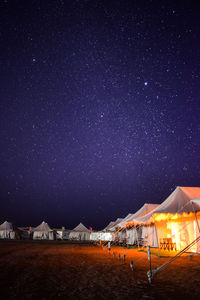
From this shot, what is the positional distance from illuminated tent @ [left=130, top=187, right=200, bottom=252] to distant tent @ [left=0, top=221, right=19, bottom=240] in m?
39.3

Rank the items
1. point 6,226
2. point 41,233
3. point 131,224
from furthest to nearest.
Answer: point 41,233 < point 6,226 < point 131,224

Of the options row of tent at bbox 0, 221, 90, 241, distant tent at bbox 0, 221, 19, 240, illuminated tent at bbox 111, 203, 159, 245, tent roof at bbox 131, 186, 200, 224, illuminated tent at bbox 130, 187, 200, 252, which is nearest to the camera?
tent roof at bbox 131, 186, 200, 224

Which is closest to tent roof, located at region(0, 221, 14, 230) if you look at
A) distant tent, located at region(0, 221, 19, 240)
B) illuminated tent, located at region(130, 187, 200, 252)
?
distant tent, located at region(0, 221, 19, 240)

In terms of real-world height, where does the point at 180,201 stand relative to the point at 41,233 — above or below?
above

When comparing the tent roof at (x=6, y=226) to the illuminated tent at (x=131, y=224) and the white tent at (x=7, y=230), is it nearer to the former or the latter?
the white tent at (x=7, y=230)

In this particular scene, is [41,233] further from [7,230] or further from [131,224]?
[131,224]

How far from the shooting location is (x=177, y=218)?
14.8 m

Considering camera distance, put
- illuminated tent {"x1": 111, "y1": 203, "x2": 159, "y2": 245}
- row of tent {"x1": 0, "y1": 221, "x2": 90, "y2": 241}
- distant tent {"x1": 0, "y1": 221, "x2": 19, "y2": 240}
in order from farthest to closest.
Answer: distant tent {"x1": 0, "y1": 221, "x2": 19, "y2": 240}
row of tent {"x1": 0, "y1": 221, "x2": 90, "y2": 241}
illuminated tent {"x1": 111, "y1": 203, "x2": 159, "y2": 245}

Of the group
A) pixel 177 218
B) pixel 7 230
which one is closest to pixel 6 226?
pixel 7 230

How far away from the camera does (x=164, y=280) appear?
591 cm

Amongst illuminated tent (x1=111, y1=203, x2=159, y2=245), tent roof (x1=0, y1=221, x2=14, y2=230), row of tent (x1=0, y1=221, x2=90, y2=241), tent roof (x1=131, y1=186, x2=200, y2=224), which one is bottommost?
row of tent (x1=0, y1=221, x2=90, y2=241)

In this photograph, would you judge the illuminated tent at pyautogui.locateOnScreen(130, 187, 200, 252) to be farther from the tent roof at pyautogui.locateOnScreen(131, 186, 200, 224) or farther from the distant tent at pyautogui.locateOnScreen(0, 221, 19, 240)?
the distant tent at pyautogui.locateOnScreen(0, 221, 19, 240)

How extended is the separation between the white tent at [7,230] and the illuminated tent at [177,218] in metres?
39.3

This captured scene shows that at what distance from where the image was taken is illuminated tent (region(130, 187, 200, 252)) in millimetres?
11844
